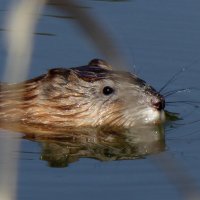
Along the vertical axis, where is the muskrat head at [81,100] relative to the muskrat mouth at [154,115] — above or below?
above

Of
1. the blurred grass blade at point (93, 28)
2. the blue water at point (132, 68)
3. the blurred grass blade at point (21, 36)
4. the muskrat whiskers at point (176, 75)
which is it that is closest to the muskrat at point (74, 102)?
the blue water at point (132, 68)

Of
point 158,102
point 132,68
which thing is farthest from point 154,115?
point 132,68

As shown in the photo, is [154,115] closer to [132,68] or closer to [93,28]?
[132,68]

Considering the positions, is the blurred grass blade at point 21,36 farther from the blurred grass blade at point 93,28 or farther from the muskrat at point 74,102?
the muskrat at point 74,102

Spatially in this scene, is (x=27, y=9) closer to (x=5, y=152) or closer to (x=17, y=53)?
(x=17, y=53)

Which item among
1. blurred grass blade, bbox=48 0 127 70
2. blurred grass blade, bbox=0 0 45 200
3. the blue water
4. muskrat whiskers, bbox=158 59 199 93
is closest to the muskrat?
the blue water

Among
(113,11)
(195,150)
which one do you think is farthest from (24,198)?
(113,11)
